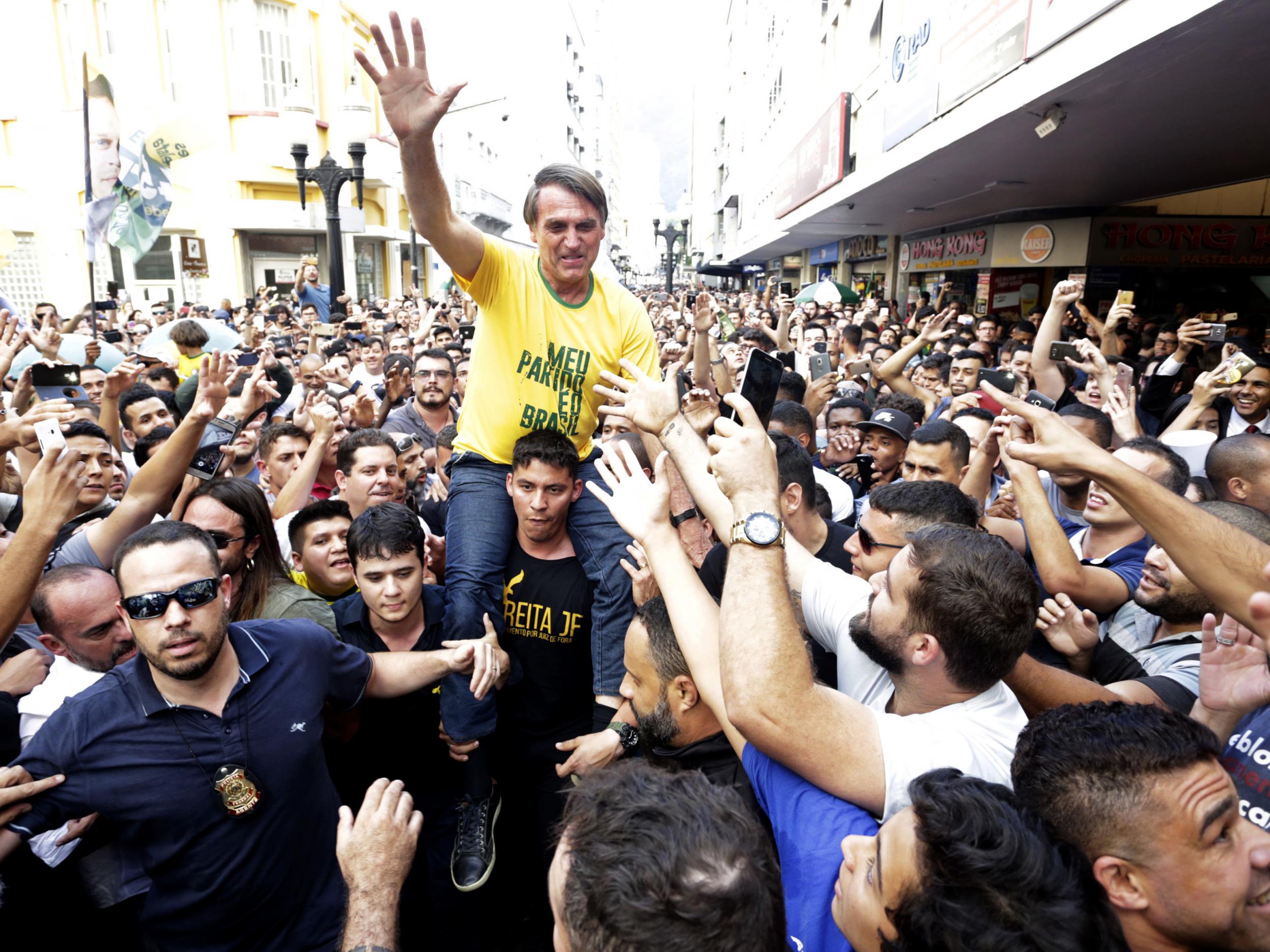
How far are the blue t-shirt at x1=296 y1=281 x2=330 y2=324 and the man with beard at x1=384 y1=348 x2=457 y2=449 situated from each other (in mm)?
8678

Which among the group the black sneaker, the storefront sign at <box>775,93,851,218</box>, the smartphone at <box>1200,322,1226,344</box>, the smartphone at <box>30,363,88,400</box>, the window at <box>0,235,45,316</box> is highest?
the storefront sign at <box>775,93,851,218</box>

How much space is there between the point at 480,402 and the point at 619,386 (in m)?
0.77

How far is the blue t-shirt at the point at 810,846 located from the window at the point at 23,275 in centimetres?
2574

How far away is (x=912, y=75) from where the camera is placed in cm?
1114

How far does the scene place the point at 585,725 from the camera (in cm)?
338

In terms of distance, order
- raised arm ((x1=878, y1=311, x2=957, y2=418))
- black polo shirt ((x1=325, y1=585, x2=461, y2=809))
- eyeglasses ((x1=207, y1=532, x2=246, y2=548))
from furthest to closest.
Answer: raised arm ((x1=878, y1=311, x2=957, y2=418)), eyeglasses ((x1=207, y1=532, x2=246, y2=548)), black polo shirt ((x1=325, y1=585, x2=461, y2=809))

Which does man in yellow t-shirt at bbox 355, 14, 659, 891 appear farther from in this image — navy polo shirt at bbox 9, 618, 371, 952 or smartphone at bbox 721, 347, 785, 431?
navy polo shirt at bbox 9, 618, 371, 952

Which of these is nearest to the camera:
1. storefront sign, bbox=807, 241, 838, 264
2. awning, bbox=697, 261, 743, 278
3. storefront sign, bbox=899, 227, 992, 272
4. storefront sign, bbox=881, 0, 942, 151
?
storefront sign, bbox=881, 0, 942, 151

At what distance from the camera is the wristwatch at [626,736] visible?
281 cm

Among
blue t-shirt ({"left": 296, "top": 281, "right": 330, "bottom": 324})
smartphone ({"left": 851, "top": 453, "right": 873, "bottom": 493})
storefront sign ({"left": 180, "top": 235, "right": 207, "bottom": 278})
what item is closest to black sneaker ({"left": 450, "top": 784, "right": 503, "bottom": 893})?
smartphone ({"left": 851, "top": 453, "right": 873, "bottom": 493})

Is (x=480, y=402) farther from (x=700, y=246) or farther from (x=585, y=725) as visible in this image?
(x=700, y=246)

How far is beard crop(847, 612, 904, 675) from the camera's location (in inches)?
80.6

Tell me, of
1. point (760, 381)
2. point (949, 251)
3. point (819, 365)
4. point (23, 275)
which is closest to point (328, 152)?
point (819, 365)

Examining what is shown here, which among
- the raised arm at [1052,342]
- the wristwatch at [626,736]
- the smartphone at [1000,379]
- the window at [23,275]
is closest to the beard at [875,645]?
the wristwatch at [626,736]
